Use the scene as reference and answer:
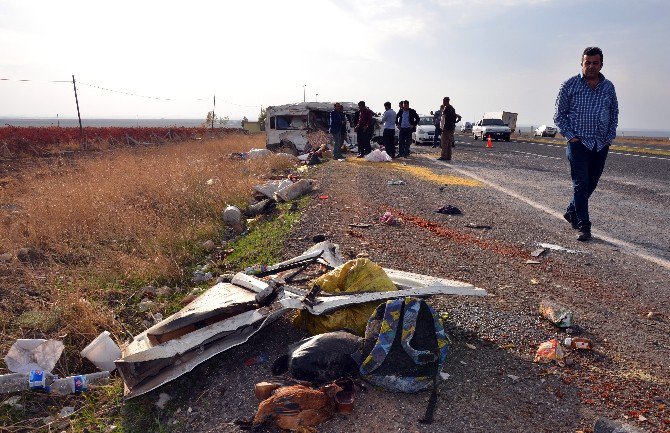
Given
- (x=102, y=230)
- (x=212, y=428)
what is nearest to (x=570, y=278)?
(x=212, y=428)

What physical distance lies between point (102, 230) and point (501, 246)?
5344 millimetres

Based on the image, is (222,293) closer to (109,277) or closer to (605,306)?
(109,277)

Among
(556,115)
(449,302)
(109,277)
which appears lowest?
(109,277)

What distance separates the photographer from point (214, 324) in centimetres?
275

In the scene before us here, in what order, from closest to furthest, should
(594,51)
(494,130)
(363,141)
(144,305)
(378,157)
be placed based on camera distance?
(144,305), (594,51), (378,157), (363,141), (494,130)

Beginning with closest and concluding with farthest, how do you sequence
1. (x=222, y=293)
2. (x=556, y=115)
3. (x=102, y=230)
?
(x=222, y=293)
(x=556, y=115)
(x=102, y=230)

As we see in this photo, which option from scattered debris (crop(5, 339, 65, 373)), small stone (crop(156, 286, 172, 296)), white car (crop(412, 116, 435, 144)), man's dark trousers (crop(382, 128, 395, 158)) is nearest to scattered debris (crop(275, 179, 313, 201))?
small stone (crop(156, 286, 172, 296))

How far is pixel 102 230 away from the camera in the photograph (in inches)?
254

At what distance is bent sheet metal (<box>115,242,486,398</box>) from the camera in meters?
A: 2.64

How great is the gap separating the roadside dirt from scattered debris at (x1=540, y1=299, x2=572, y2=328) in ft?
0.16

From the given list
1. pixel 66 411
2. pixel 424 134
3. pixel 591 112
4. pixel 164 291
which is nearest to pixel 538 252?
pixel 591 112

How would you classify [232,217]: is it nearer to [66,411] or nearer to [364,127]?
[66,411]

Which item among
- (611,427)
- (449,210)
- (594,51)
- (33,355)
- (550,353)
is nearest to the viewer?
(611,427)

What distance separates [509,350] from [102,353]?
9.33ft
